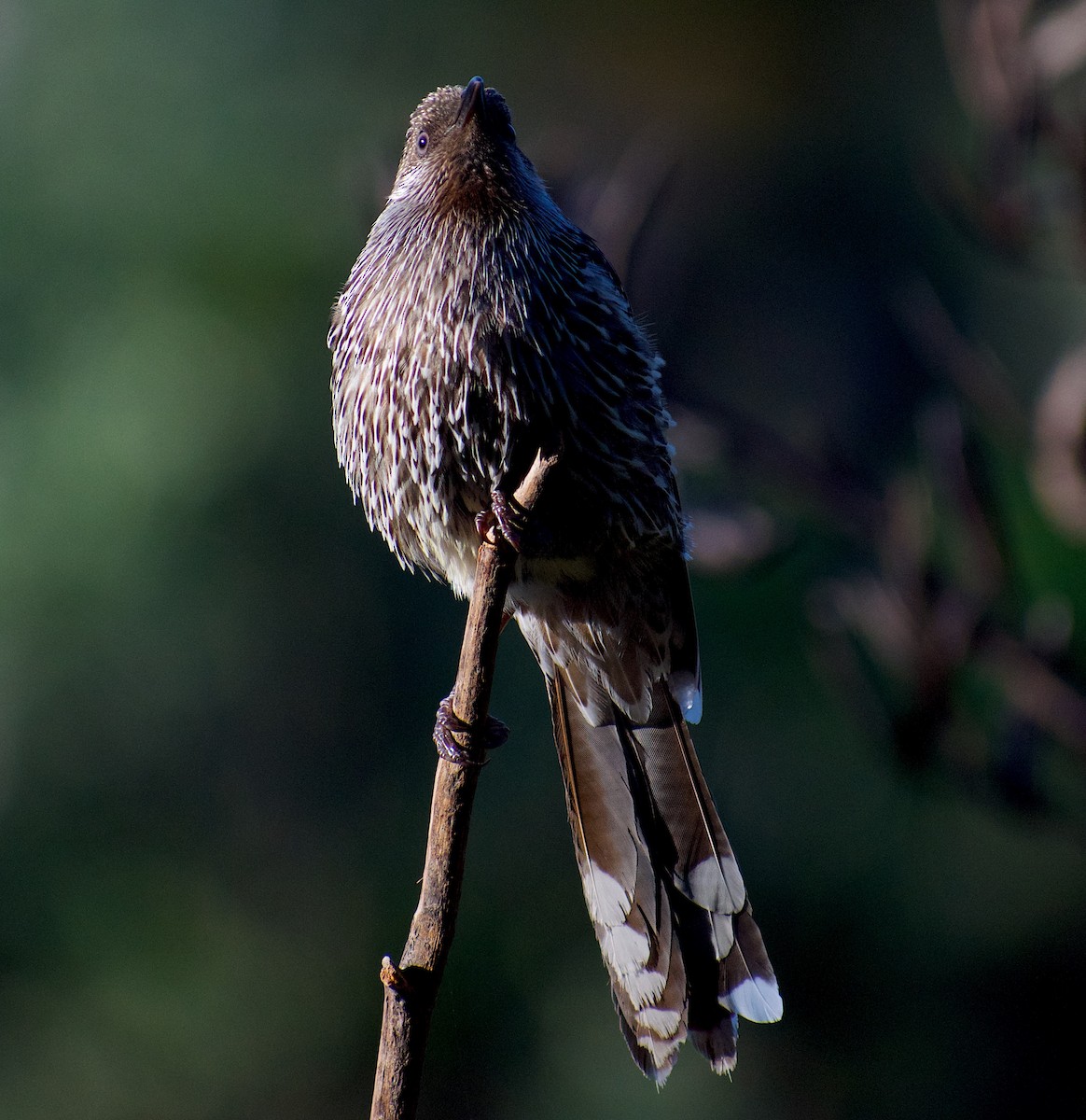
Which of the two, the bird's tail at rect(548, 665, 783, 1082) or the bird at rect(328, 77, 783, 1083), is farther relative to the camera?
the bird's tail at rect(548, 665, 783, 1082)

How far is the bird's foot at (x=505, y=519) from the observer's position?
7.43 ft

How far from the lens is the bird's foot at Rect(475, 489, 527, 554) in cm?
226

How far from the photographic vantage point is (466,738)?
2100mm

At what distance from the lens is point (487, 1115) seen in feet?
17.5

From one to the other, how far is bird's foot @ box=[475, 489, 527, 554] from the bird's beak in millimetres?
766

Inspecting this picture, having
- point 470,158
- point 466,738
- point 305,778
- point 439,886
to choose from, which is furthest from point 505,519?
point 305,778

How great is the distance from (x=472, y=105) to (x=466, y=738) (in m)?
1.26

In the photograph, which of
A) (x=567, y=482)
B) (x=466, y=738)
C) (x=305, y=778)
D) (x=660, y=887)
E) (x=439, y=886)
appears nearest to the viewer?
(x=439, y=886)

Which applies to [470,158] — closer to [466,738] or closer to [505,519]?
[505,519]

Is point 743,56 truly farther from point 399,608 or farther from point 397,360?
point 397,360

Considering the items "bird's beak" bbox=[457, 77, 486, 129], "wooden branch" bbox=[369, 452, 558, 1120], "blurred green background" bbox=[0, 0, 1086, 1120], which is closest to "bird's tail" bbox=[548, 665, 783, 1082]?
"wooden branch" bbox=[369, 452, 558, 1120]

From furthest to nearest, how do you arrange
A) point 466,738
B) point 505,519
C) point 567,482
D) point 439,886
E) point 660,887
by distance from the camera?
point 660,887 → point 567,482 → point 505,519 → point 466,738 → point 439,886

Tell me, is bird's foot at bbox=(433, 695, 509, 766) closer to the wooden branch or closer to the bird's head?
the wooden branch

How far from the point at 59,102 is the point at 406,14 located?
2.21 meters
